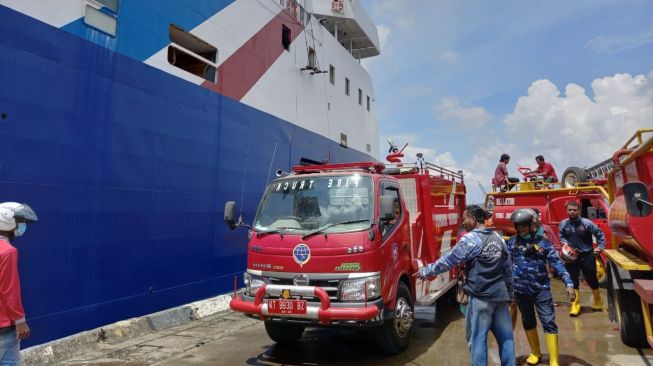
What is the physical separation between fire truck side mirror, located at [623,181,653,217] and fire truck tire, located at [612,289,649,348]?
4.84ft

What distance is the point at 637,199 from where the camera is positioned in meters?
3.62

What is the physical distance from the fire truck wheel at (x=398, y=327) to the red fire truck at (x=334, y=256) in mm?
11

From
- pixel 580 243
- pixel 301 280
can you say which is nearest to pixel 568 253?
pixel 580 243

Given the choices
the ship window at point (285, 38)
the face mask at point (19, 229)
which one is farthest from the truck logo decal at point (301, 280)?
the ship window at point (285, 38)

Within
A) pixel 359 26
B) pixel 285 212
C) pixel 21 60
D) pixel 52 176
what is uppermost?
pixel 359 26

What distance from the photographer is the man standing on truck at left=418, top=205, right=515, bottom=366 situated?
3.52m

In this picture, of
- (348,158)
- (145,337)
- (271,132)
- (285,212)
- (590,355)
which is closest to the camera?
(590,355)

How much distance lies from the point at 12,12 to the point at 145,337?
4.36 m

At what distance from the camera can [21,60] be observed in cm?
473

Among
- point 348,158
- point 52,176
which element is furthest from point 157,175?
point 348,158

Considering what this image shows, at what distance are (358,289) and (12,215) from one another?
9.83 ft

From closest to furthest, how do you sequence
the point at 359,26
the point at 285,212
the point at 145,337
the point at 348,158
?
the point at 285,212 < the point at 145,337 < the point at 348,158 < the point at 359,26

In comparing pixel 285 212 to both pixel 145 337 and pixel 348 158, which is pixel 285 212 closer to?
pixel 145 337

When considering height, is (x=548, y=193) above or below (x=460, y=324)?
above
